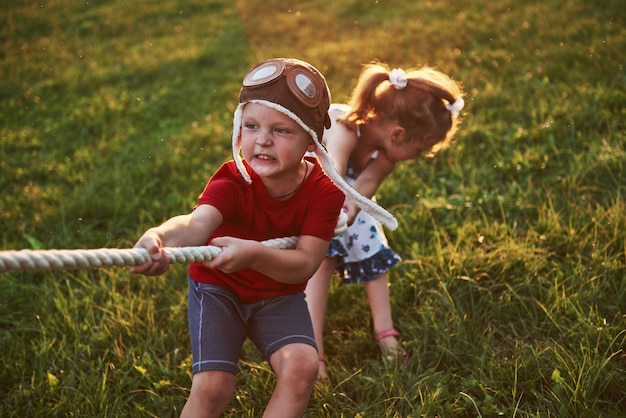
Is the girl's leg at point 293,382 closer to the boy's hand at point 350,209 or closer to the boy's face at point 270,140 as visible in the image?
the boy's face at point 270,140

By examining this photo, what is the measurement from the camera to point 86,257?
5.42 feet

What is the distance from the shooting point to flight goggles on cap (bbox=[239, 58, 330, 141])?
2150 millimetres

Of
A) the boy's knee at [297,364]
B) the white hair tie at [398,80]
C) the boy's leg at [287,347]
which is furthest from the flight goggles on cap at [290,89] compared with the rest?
the white hair tie at [398,80]

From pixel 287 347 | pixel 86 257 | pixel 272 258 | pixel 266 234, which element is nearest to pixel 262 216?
pixel 266 234

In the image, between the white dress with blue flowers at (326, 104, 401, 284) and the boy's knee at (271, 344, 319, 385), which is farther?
the white dress with blue flowers at (326, 104, 401, 284)

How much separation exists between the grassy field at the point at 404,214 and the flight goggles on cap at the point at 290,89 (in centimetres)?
125

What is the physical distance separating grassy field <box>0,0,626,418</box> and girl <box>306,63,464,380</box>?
19 centimetres

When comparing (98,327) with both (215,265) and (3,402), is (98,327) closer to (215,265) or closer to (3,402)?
(3,402)

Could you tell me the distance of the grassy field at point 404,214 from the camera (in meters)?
2.75

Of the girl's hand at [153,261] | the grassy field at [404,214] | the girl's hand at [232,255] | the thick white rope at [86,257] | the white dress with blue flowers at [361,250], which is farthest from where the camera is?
the white dress with blue flowers at [361,250]

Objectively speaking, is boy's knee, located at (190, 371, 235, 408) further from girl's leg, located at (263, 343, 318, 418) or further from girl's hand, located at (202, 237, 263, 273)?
girl's hand, located at (202, 237, 263, 273)

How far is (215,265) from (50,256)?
541mm

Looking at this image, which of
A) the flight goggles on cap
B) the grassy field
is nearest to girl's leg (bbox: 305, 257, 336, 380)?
the grassy field

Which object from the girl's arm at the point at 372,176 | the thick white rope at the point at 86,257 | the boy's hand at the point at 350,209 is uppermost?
Answer: the thick white rope at the point at 86,257
